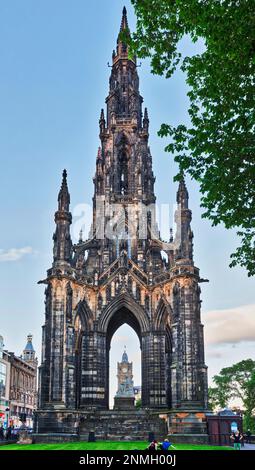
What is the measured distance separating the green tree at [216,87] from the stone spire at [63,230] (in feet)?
71.3

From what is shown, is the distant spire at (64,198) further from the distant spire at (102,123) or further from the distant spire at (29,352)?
the distant spire at (29,352)

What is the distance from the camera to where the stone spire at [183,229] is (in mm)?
37188

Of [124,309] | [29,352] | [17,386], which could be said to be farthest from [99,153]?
[29,352]

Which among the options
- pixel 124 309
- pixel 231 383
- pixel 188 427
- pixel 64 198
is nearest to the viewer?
pixel 188 427

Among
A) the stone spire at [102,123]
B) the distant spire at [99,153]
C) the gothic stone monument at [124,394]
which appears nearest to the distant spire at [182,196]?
the distant spire at [99,153]

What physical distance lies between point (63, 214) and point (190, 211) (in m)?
9.95

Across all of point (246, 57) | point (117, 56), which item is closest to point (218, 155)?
point (246, 57)

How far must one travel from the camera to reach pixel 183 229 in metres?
37.8

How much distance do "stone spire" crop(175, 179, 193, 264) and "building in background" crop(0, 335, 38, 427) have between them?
4016cm

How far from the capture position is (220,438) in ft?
101

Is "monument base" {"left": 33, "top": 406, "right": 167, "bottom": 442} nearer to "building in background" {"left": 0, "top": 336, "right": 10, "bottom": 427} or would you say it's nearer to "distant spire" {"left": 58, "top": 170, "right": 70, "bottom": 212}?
"distant spire" {"left": 58, "top": 170, "right": 70, "bottom": 212}

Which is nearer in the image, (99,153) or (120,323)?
(120,323)

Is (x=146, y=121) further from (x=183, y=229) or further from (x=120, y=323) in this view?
(x=120, y=323)

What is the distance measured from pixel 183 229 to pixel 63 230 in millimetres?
9335
